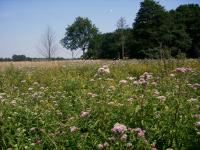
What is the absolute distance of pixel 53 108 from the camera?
5.91 meters

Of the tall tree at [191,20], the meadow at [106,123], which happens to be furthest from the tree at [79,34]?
the meadow at [106,123]

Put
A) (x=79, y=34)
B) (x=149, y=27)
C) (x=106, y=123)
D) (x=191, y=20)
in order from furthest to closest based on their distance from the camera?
(x=79, y=34)
(x=191, y=20)
(x=149, y=27)
(x=106, y=123)

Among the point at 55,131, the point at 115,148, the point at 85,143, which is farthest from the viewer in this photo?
the point at 55,131

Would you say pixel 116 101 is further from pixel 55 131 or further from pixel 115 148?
pixel 115 148

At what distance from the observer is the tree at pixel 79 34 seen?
305 ft

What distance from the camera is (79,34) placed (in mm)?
94250

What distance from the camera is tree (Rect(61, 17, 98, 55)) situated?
305 ft

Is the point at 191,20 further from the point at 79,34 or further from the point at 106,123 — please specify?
the point at 106,123

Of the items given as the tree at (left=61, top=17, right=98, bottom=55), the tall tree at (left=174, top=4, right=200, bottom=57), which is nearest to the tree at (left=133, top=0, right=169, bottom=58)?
the tall tree at (left=174, top=4, right=200, bottom=57)

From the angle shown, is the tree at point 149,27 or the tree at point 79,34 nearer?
the tree at point 149,27

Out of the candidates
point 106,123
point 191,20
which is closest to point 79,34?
point 191,20

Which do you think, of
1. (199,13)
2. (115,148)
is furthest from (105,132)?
(199,13)

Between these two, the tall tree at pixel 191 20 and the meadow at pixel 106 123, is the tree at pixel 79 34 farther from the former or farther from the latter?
the meadow at pixel 106 123

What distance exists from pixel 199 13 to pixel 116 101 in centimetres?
5779
